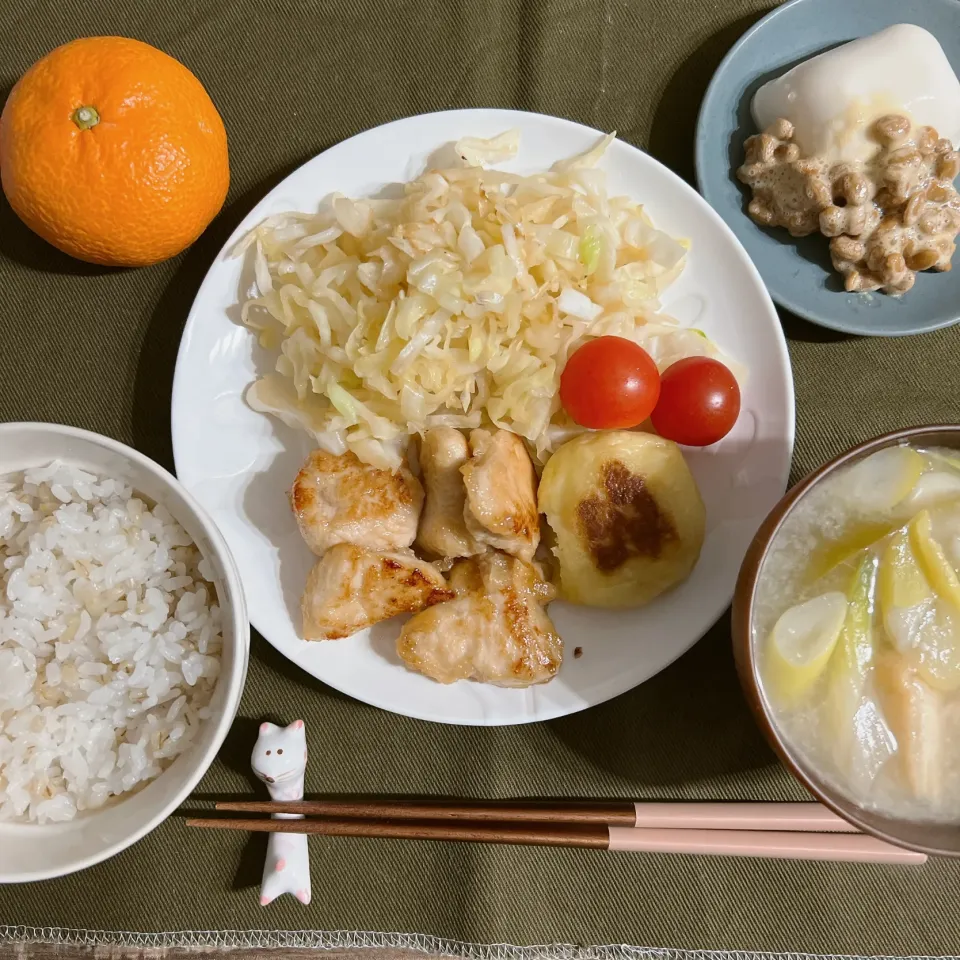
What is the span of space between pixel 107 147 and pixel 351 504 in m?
1.05

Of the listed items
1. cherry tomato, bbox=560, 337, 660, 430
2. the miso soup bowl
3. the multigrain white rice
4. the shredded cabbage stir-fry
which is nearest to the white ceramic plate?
the shredded cabbage stir-fry

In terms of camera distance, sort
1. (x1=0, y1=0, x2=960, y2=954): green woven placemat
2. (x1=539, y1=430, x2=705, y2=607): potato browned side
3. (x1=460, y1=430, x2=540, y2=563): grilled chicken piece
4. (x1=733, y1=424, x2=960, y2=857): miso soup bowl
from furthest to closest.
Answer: (x1=0, y1=0, x2=960, y2=954): green woven placemat → (x1=539, y1=430, x2=705, y2=607): potato browned side → (x1=460, y1=430, x2=540, y2=563): grilled chicken piece → (x1=733, y1=424, x2=960, y2=857): miso soup bowl

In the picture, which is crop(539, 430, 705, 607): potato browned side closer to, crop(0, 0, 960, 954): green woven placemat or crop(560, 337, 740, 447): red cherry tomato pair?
crop(560, 337, 740, 447): red cherry tomato pair

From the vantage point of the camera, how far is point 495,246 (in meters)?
1.96

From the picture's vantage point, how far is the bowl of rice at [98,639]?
→ 185cm

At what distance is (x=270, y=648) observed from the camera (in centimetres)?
221

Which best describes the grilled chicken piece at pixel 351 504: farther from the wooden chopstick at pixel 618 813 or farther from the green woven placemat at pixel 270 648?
the wooden chopstick at pixel 618 813

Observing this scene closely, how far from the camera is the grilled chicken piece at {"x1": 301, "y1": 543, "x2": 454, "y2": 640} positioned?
1.92m

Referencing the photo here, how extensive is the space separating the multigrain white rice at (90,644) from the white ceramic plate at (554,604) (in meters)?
0.17

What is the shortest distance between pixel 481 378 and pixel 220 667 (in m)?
1.02

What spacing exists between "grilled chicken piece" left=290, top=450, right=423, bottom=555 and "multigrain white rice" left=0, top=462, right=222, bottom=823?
12.0 inches

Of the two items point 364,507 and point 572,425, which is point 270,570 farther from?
point 572,425

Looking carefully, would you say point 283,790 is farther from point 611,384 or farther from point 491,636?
point 611,384

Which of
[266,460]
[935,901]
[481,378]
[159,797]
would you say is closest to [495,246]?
[481,378]
